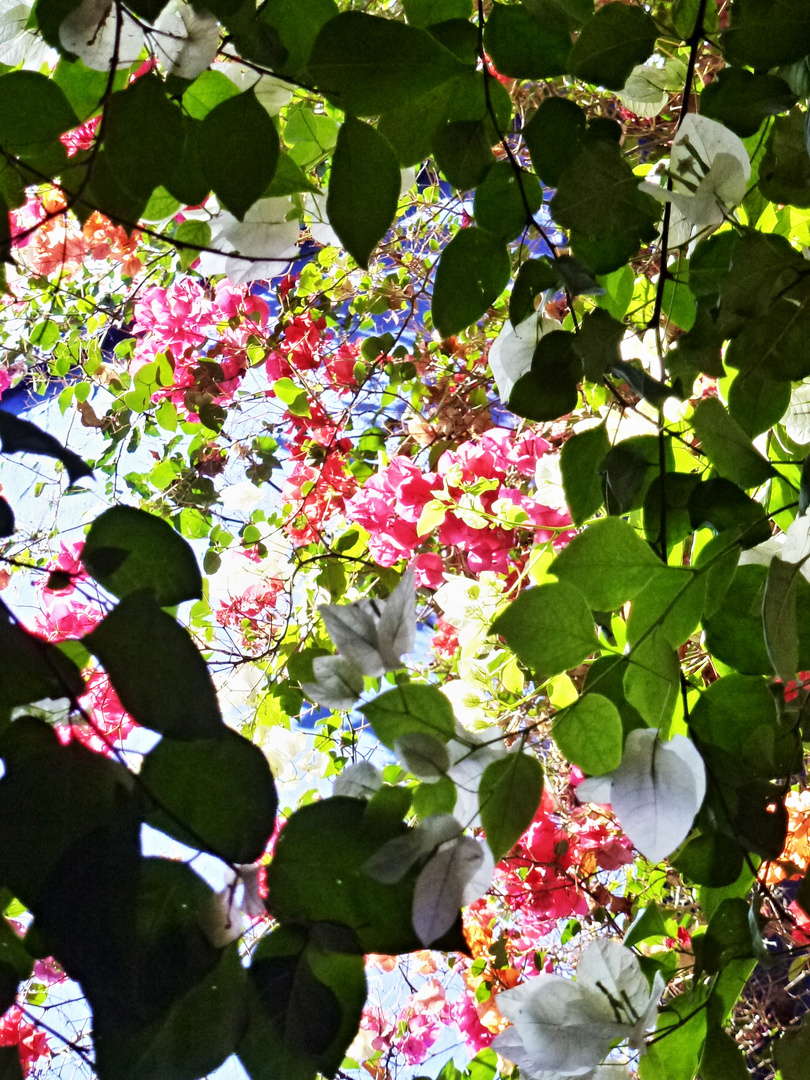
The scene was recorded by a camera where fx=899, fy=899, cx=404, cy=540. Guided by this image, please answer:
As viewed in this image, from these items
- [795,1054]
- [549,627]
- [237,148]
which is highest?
[237,148]

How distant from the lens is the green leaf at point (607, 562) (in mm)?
251

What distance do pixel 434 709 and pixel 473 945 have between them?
77 cm

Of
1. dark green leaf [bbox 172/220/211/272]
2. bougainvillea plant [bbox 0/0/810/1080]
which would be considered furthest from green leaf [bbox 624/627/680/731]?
dark green leaf [bbox 172/220/211/272]

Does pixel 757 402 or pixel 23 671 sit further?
pixel 757 402

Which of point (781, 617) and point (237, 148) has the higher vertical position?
point (237, 148)

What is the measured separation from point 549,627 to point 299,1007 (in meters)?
0.12

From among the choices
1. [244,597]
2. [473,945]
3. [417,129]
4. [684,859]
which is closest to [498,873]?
[473,945]

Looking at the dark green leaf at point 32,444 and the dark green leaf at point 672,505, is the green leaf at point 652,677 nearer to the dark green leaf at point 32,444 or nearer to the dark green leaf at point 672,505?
the dark green leaf at point 672,505

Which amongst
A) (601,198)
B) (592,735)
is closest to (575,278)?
(601,198)

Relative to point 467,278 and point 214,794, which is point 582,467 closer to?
point 467,278

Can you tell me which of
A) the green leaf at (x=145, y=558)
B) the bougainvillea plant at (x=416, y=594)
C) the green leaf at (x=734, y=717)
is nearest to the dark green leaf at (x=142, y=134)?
the bougainvillea plant at (x=416, y=594)

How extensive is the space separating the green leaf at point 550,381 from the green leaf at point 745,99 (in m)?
0.08

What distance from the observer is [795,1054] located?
229 mm

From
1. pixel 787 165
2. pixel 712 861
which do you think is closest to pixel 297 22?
pixel 787 165
